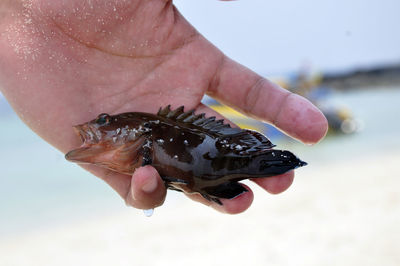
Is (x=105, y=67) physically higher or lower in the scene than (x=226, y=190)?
higher

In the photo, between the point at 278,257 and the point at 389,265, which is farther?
the point at 278,257

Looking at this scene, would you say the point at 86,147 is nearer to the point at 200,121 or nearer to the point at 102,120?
the point at 102,120

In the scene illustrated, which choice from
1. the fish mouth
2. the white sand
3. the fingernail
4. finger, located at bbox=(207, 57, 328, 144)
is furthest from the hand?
the white sand

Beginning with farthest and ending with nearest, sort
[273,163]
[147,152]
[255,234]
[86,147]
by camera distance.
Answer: [255,234], [86,147], [147,152], [273,163]

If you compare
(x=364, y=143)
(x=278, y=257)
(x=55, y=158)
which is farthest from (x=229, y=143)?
(x=364, y=143)

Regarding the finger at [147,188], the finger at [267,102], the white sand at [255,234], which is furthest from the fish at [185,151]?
the white sand at [255,234]

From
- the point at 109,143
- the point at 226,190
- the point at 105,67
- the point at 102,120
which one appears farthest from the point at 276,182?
the point at 105,67

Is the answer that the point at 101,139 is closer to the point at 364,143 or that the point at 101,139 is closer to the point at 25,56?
the point at 25,56

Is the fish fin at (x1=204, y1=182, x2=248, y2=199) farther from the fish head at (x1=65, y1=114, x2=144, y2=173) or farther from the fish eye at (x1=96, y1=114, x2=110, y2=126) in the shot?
the fish eye at (x1=96, y1=114, x2=110, y2=126)
